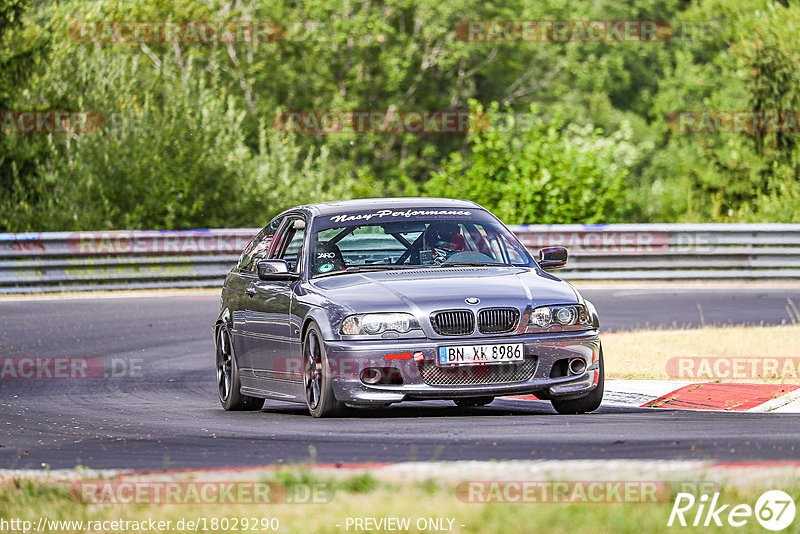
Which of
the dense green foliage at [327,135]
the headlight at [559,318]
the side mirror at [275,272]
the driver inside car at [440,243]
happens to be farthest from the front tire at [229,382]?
the dense green foliage at [327,135]

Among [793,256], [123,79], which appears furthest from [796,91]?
[123,79]

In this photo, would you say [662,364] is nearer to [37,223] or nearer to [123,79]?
[37,223]

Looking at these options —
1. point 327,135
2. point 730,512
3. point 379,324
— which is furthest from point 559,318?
point 327,135

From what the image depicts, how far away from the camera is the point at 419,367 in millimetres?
9492

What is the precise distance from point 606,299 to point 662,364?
930cm

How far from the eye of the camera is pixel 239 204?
32219 mm

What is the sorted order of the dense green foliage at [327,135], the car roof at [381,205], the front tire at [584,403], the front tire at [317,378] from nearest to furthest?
the front tire at [317,378], the front tire at [584,403], the car roof at [381,205], the dense green foliage at [327,135]

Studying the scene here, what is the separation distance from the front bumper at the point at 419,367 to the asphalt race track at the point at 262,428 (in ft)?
0.65

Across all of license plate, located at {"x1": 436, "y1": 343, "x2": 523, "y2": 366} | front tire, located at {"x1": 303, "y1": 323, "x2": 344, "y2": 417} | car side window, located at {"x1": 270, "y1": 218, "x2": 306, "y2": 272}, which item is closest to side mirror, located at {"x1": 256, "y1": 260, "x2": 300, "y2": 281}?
front tire, located at {"x1": 303, "y1": 323, "x2": 344, "y2": 417}

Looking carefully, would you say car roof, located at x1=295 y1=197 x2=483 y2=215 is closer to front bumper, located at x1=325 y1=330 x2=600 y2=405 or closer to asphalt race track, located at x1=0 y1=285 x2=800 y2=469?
asphalt race track, located at x1=0 y1=285 x2=800 y2=469

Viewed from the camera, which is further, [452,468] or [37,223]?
[37,223]

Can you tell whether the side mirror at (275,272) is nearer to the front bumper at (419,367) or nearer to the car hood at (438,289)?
the car hood at (438,289)

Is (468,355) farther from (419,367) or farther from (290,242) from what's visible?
(290,242)

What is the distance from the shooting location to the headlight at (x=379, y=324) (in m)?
9.54
